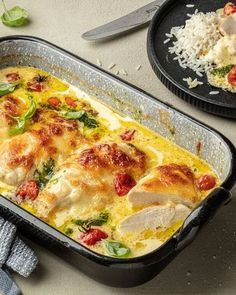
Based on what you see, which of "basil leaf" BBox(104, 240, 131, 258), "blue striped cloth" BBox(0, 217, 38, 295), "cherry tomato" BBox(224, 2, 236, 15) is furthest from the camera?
"cherry tomato" BBox(224, 2, 236, 15)

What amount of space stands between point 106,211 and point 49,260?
0.34 meters

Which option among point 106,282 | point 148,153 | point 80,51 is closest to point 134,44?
point 80,51

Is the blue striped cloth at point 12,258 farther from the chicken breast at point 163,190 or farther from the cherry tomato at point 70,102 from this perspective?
the cherry tomato at point 70,102

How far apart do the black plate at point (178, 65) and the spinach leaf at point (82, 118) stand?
594 millimetres

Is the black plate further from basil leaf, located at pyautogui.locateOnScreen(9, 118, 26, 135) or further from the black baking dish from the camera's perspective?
basil leaf, located at pyautogui.locateOnScreen(9, 118, 26, 135)

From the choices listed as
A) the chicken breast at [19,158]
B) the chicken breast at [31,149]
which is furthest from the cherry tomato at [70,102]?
the chicken breast at [19,158]

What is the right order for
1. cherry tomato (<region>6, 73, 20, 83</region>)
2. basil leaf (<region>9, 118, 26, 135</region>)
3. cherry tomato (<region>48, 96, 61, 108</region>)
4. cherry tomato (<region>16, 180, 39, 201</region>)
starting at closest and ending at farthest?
cherry tomato (<region>16, 180, 39, 201</region>) → basil leaf (<region>9, 118, 26, 135</region>) → cherry tomato (<region>48, 96, 61, 108</region>) → cherry tomato (<region>6, 73, 20, 83</region>)

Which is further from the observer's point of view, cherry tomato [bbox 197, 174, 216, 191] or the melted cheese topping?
cherry tomato [bbox 197, 174, 216, 191]

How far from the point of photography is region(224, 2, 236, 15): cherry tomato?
502 cm

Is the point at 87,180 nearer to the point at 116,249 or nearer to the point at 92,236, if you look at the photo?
the point at 92,236

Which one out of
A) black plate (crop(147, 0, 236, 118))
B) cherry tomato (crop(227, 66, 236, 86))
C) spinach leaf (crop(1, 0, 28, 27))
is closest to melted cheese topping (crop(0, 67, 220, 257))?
black plate (crop(147, 0, 236, 118))

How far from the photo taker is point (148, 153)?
13.4 feet

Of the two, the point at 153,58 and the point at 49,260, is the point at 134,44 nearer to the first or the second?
the point at 153,58

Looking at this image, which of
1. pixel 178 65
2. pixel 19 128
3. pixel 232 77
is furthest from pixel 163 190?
pixel 178 65
